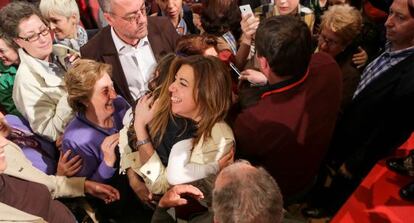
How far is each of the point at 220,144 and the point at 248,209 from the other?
0.53 m

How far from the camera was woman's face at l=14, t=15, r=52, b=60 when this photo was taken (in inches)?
88.0

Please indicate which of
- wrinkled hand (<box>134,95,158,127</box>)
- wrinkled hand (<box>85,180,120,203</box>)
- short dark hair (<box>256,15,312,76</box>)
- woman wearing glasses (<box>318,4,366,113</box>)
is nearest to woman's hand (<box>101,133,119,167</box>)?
wrinkled hand (<box>85,180,120,203</box>)

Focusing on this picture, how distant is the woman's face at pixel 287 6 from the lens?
281 cm

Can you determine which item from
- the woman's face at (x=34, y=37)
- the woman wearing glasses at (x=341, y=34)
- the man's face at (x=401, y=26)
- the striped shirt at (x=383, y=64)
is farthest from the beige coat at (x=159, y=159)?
the woman wearing glasses at (x=341, y=34)

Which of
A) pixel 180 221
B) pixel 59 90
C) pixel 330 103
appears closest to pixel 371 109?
pixel 330 103

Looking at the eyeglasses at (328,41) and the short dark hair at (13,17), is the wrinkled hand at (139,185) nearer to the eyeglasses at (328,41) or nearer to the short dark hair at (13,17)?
the short dark hair at (13,17)

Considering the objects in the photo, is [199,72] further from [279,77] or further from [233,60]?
[233,60]

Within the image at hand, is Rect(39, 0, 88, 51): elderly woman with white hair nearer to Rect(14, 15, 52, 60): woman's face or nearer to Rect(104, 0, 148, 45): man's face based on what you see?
Rect(14, 15, 52, 60): woman's face

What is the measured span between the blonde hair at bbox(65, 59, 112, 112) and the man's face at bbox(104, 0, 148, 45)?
15.1 inches

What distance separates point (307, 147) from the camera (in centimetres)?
172

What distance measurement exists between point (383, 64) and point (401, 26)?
0.22 meters

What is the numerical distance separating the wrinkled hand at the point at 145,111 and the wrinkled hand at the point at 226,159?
1.34ft

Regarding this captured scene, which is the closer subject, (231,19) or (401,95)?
(401,95)

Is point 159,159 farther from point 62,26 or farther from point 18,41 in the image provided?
point 62,26
